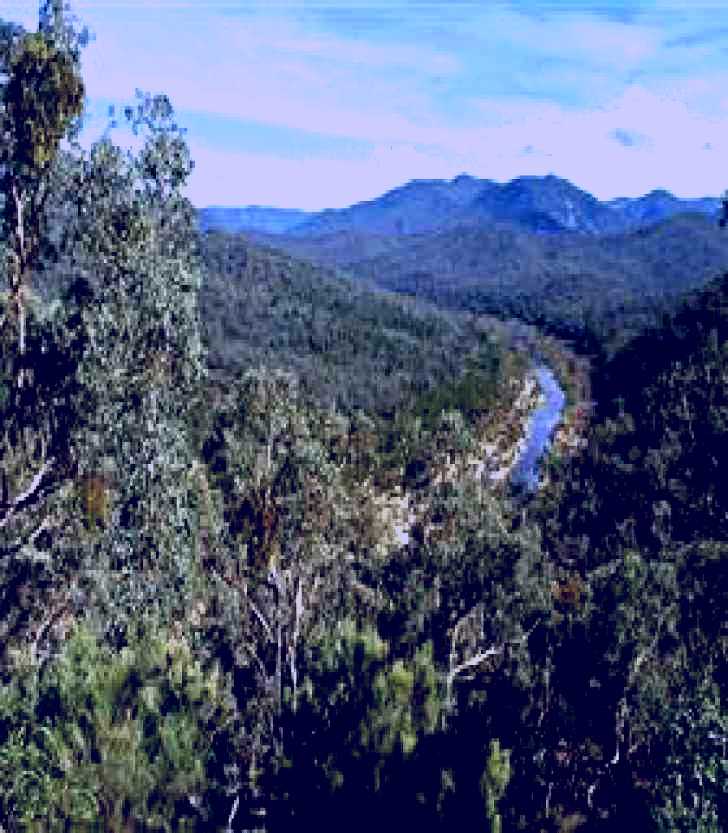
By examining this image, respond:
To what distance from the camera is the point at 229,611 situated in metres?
32.7

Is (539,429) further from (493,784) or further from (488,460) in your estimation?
(493,784)

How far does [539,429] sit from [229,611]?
103 m

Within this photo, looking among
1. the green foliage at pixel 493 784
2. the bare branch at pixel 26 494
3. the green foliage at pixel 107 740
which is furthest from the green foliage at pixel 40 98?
the green foliage at pixel 493 784

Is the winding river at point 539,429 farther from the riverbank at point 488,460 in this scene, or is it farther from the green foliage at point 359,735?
the green foliage at point 359,735

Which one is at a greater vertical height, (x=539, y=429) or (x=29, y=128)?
(x=29, y=128)

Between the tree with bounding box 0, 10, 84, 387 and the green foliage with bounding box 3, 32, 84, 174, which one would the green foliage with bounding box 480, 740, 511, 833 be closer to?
the tree with bounding box 0, 10, 84, 387

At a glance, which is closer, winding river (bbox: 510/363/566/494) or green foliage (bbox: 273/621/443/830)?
green foliage (bbox: 273/621/443/830)

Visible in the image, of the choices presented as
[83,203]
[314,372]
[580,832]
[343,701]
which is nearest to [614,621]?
[580,832]

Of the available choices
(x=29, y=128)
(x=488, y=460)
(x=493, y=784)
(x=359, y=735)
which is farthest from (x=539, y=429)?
(x=29, y=128)

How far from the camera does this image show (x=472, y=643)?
34.9 meters

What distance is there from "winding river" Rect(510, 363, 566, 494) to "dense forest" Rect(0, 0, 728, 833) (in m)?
46.3

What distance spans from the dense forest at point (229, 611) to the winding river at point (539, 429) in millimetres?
46307

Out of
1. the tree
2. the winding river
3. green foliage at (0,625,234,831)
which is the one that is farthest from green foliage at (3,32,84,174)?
the winding river

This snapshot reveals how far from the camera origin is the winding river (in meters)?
100
